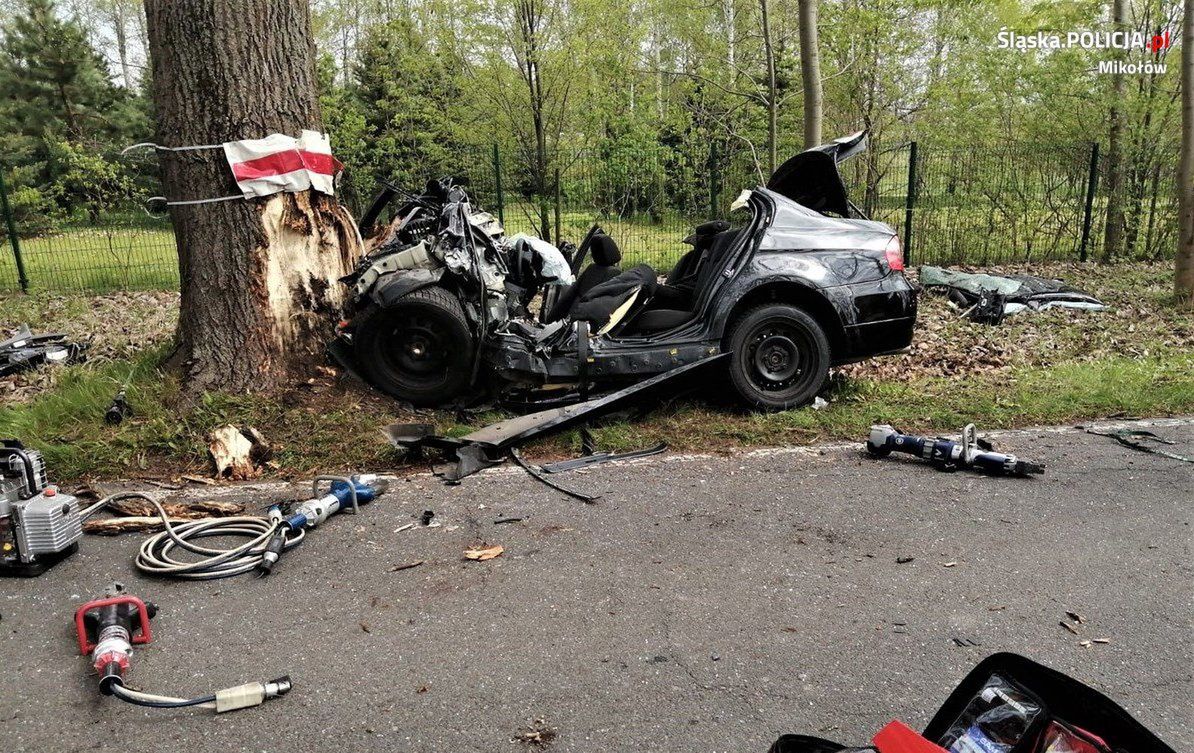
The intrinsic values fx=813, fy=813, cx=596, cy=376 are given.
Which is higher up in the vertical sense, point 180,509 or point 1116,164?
point 1116,164

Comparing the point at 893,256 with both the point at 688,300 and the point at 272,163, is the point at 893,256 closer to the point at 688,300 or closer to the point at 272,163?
the point at 688,300

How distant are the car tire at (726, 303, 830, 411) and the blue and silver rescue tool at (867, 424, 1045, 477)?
0.88 metres

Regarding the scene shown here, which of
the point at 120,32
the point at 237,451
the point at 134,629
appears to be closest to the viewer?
the point at 134,629

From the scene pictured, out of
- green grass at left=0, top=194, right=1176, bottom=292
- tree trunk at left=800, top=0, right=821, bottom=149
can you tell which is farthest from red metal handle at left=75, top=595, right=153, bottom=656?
green grass at left=0, top=194, right=1176, bottom=292

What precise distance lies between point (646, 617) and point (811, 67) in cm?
820

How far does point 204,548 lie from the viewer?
3939 mm

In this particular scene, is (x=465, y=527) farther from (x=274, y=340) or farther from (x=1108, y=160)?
(x=1108, y=160)

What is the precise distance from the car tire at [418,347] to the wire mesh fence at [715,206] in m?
6.80

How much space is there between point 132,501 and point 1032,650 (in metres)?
4.43

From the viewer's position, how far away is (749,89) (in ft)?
49.0

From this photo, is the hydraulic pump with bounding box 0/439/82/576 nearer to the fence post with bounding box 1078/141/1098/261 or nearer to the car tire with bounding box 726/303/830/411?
the car tire with bounding box 726/303/830/411

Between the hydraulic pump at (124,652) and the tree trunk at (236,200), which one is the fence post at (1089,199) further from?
the hydraulic pump at (124,652)

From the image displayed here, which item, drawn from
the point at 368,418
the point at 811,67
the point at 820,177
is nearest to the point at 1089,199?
the point at 811,67

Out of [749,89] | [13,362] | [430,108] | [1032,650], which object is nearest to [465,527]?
[1032,650]
